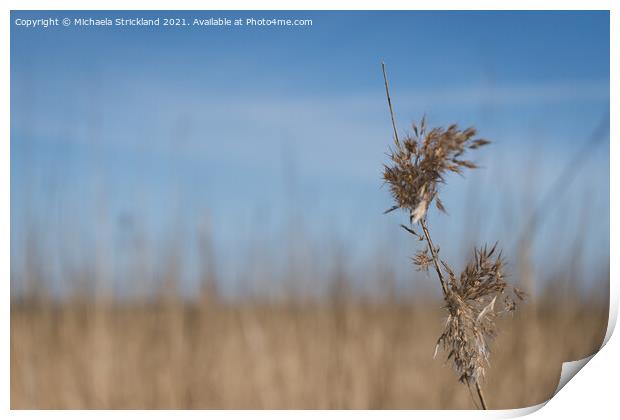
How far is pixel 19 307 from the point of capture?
1214 millimetres

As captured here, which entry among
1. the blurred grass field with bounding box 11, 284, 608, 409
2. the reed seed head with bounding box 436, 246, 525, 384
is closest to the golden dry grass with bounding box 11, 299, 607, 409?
the blurred grass field with bounding box 11, 284, 608, 409

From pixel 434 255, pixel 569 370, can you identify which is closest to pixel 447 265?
pixel 434 255

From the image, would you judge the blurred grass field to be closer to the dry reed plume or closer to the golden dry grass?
the golden dry grass

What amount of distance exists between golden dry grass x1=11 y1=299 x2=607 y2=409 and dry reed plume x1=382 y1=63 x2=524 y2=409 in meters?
0.75

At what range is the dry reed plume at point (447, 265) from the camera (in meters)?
0.55

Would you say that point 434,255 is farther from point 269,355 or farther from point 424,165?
point 269,355

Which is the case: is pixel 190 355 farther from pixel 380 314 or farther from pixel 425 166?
pixel 425 166

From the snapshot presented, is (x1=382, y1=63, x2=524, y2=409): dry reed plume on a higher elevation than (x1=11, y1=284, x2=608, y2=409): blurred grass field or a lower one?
higher

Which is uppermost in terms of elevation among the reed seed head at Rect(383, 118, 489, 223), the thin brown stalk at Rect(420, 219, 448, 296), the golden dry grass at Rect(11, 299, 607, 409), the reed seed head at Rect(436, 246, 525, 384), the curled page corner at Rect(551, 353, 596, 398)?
the reed seed head at Rect(383, 118, 489, 223)

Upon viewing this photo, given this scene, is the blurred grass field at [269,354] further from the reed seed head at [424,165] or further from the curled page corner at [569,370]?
the reed seed head at [424,165]

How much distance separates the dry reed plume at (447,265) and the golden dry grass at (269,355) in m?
0.75

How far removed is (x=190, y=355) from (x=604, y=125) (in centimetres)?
94

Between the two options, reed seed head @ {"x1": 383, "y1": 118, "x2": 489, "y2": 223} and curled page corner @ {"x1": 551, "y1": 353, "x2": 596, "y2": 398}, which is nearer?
reed seed head @ {"x1": 383, "y1": 118, "x2": 489, "y2": 223}

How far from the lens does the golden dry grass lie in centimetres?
126
